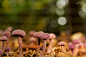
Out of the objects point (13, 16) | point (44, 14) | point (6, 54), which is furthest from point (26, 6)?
point (6, 54)

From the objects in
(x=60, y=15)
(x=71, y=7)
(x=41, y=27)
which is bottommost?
(x=41, y=27)

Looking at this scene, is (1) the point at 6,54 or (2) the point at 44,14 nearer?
(1) the point at 6,54

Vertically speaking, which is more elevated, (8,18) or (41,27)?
(8,18)

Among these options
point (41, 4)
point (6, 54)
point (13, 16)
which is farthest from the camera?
point (13, 16)

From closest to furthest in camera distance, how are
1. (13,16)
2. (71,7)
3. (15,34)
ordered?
(15,34), (71,7), (13,16)

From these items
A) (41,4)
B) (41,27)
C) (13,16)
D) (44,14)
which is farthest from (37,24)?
(41,4)

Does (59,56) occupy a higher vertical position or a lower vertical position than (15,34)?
lower

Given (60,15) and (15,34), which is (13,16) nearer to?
(60,15)

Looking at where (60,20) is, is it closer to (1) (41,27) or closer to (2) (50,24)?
(2) (50,24)

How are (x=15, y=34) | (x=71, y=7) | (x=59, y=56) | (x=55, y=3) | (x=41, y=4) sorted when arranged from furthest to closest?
(x=55, y=3), (x=71, y=7), (x=41, y=4), (x=59, y=56), (x=15, y=34)
